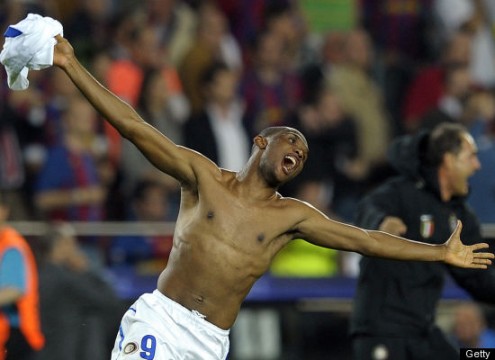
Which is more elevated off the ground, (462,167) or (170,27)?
(170,27)

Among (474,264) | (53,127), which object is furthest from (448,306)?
(474,264)

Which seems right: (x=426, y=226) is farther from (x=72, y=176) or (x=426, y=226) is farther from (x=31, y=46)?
(x=72, y=176)

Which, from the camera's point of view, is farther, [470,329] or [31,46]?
[470,329]

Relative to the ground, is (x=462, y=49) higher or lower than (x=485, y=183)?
higher

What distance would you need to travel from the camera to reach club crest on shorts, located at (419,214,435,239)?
8688 mm

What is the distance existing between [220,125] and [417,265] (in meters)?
4.46

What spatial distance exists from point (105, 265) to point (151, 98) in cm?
175

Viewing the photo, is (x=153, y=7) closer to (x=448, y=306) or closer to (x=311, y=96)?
(x=311, y=96)

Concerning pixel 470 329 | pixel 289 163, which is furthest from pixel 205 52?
pixel 289 163

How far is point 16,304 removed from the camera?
10062 mm

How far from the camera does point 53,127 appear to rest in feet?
40.1

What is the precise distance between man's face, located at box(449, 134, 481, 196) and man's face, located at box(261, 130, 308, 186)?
5.26ft

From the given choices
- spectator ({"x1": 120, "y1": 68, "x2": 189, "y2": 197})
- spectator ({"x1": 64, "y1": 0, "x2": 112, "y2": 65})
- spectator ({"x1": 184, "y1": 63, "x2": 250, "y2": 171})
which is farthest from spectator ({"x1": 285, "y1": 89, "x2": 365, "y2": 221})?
spectator ({"x1": 64, "y1": 0, "x2": 112, "y2": 65})

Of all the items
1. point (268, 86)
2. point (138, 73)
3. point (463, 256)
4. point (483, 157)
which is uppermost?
point (268, 86)
